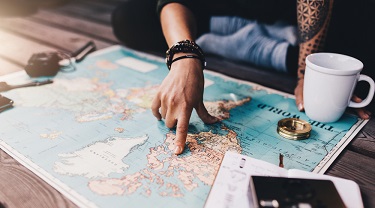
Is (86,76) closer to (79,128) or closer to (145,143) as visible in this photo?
(79,128)

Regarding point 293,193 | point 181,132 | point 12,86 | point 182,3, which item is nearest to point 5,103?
point 12,86

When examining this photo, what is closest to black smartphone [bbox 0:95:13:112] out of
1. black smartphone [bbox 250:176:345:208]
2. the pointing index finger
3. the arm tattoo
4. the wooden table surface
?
the wooden table surface

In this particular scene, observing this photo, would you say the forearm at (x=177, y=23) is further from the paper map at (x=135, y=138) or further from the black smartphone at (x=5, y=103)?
the black smartphone at (x=5, y=103)

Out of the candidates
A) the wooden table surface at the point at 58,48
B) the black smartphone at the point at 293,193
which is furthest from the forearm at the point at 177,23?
the black smartphone at the point at 293,193

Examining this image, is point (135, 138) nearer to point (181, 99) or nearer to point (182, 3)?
point (181, 99)

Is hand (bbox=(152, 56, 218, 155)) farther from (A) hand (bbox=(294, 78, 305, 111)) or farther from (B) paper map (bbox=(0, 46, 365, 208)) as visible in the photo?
(A) hand (bbox=(294, 78, 305, 111))

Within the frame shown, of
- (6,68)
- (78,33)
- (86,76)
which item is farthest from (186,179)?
(78,33)
